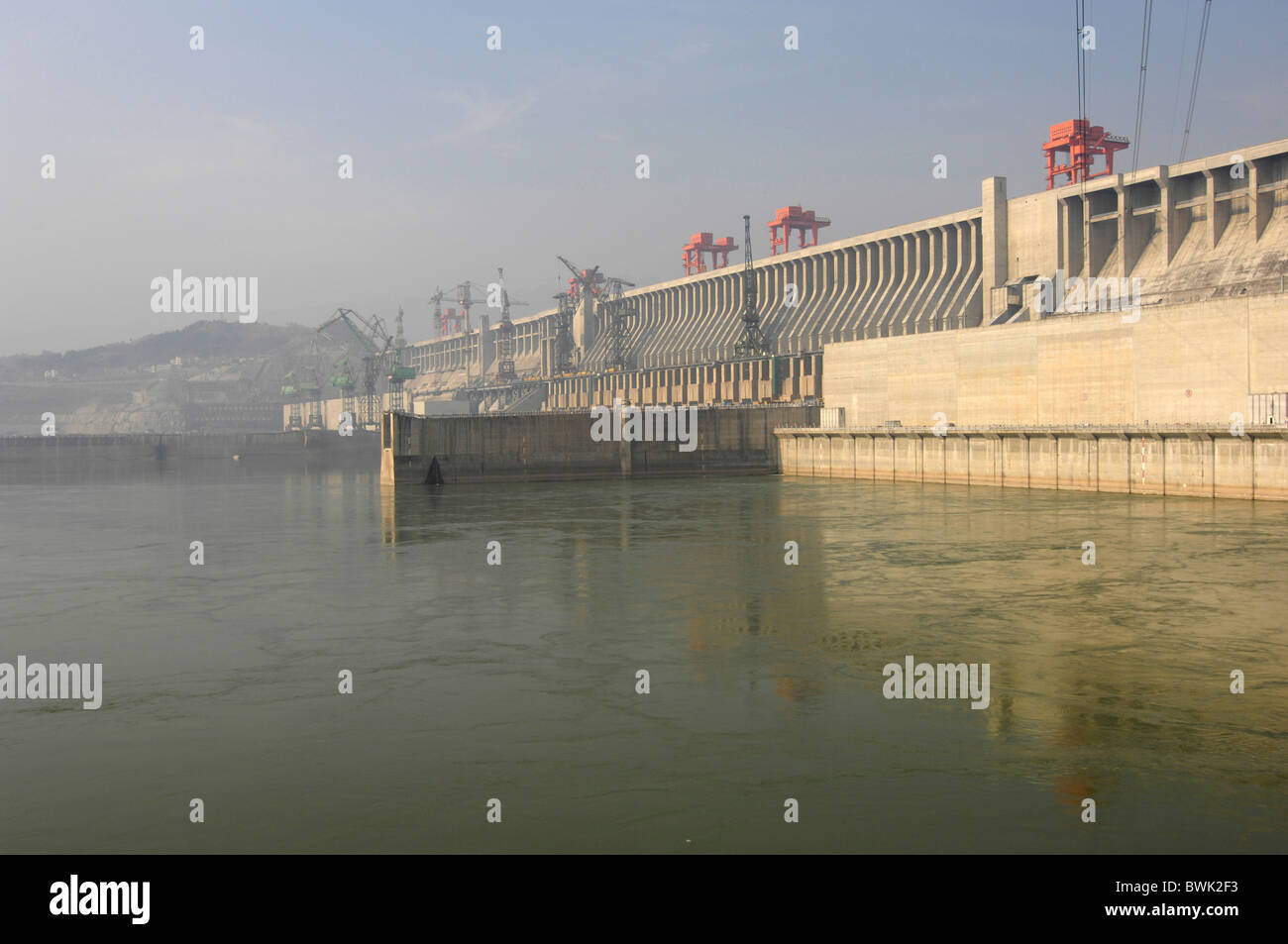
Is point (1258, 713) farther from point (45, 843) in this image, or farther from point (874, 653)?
point (45, 843)

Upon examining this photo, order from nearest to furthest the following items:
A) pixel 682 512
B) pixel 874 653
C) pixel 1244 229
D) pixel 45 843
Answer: pixel 45 843 < pixel 874 653 < pixel 682 512 < pixel 1244 229

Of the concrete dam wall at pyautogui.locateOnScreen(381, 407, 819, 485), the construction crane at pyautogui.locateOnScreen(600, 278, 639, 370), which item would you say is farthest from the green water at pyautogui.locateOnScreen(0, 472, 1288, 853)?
the construction crane at pyautogui.locateOnScreen(600, 278, 639, 370)

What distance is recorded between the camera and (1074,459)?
6097 centimetres

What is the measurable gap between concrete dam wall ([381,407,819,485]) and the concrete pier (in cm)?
597

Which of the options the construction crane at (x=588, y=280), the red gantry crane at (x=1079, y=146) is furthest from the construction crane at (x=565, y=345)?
the red gantry crane at (x=1079, y=146)

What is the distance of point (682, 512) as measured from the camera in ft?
174

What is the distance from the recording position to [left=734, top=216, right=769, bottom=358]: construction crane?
135250 millimetres

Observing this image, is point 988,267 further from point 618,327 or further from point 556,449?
point 618,327

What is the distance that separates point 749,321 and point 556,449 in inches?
2350

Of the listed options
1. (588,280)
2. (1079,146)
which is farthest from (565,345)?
(1079,146)

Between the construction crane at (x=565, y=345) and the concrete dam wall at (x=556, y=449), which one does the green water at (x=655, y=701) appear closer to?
the concrete dam wall at (x=556, y=449)

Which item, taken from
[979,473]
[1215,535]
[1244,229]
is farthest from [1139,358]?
[1215,535]
